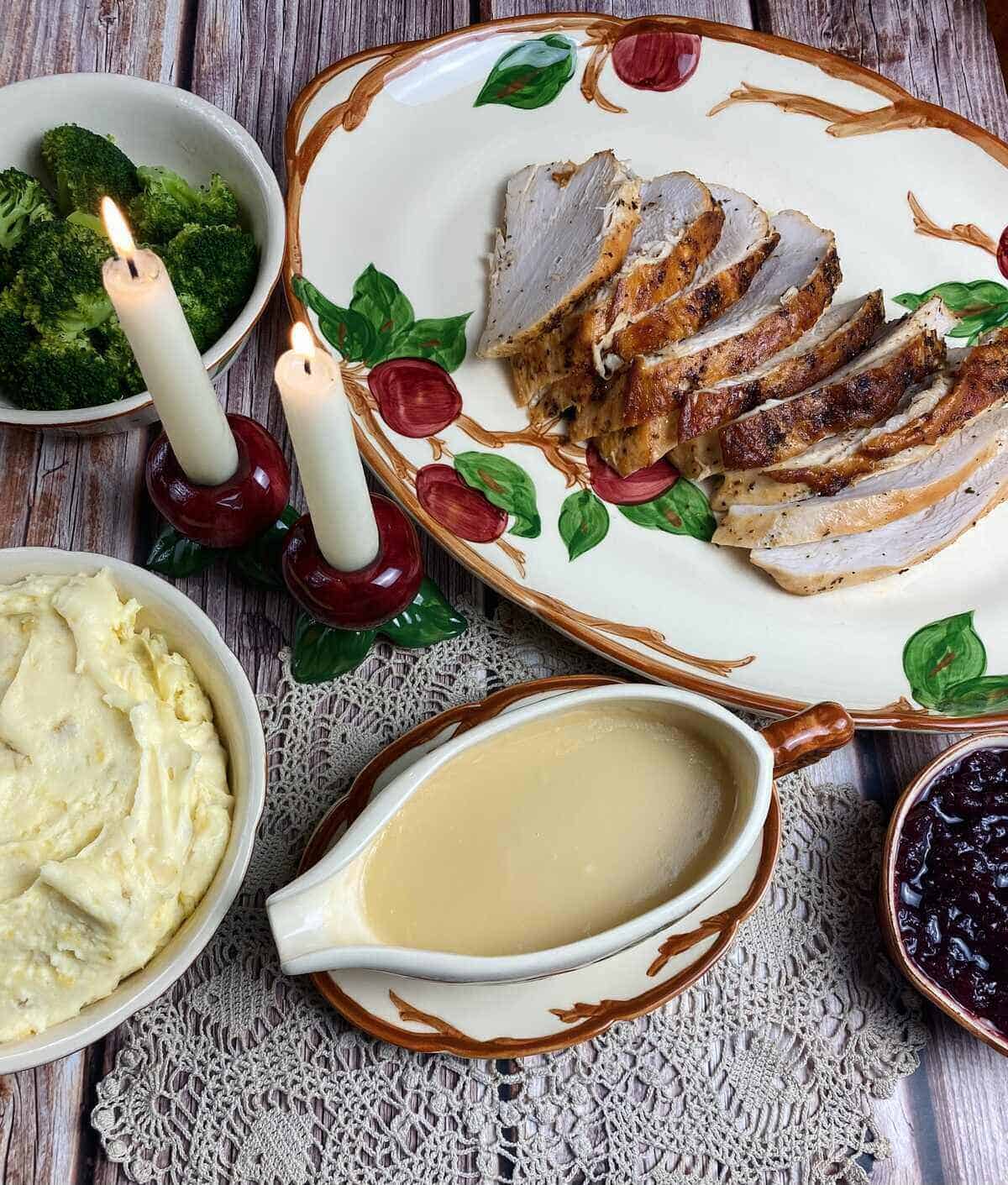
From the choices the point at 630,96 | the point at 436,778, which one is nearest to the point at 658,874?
the point at 436,778

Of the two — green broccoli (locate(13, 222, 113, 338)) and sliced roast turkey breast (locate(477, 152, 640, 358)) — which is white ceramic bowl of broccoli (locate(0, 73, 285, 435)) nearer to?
green broccoli (locate(13, 222, 113, 338))

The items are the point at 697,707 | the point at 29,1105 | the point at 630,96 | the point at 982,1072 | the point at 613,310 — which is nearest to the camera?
the point at 697,707

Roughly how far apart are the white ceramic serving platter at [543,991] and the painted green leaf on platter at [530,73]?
5.05 feet

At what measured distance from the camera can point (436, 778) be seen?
1.52m

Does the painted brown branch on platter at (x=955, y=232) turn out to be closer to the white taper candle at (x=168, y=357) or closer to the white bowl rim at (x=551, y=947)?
the white bowl rim at (x=551, y=947)

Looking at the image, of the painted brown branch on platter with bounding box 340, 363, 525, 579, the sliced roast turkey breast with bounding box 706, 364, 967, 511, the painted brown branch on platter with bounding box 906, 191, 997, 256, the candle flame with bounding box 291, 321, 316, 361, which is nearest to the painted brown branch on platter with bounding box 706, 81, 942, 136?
the painted brown branch on platter with bounding box 906, 191, 997, 256

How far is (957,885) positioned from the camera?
171 cm

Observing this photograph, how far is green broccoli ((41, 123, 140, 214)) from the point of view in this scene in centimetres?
194

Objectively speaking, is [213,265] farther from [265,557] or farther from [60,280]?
[265,557]

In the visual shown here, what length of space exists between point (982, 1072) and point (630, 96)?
6.75ft

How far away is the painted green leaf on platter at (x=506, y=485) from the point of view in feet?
6.26

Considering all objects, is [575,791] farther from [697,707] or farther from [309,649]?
[309,649]

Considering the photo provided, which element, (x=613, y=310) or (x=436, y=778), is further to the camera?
(x=613, y=310)

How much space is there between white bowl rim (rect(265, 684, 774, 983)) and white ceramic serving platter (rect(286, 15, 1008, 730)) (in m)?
0.30
